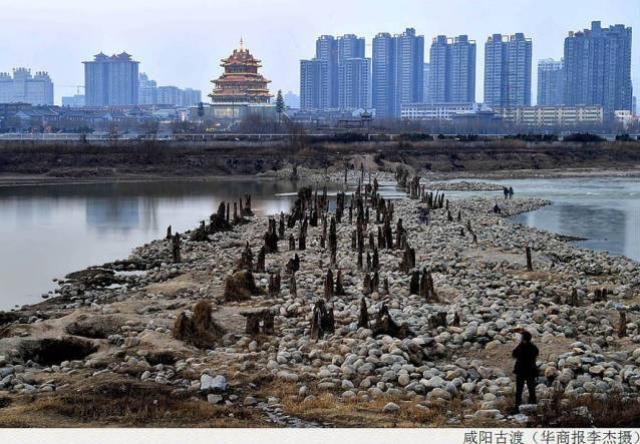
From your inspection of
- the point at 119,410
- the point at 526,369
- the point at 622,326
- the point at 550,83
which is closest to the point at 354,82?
the point at 550,83

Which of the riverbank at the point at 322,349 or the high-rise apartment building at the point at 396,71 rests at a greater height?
the high-rise apartment building at the point at 396,71

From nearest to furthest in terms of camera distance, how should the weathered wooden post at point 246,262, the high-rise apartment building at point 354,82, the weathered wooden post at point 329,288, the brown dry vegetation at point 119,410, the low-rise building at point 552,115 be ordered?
the brown dry vegetation at point 119,410
the weathered wooden post at point 329,288
the weathered wooden post at point 246,262
the high-rise apartment building at point 354,82
the low-rise building at point 552,115

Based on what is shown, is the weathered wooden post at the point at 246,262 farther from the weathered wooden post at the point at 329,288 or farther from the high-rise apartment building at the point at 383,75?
the high-rise apartment building at the point at 383,75

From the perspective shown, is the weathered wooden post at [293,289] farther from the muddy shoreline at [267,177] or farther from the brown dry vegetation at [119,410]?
the muddy shoreline at [267,177]

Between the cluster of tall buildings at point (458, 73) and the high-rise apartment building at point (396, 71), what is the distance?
0.07m

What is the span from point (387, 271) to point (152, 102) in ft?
320

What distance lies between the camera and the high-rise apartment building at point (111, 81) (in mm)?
64787

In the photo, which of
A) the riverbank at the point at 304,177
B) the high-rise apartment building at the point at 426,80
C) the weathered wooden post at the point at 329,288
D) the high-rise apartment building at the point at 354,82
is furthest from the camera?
the high-rise apartment building at the point at 426,80

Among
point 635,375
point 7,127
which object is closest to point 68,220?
point 635,375

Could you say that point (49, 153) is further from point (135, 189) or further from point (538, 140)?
point (538, 140)

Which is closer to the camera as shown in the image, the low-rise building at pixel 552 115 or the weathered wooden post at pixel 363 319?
the weathered wooden post at pixel 363 319

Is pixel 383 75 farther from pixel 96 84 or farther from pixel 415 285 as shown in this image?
pixel 415 285

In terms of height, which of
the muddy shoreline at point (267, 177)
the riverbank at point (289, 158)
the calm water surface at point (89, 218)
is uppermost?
the riverbank at point (289, 158)

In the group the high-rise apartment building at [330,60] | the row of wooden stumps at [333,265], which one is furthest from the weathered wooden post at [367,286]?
the high-rise apartment building at [330,60]
